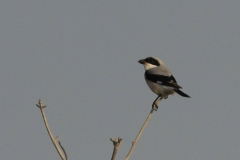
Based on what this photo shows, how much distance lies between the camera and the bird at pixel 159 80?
6.48 metres

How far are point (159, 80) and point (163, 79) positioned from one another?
7cm

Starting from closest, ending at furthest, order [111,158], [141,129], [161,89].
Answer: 1. [111,158]
2. [141,129]
3. [161,89]

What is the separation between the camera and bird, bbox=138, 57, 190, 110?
648 centimetres

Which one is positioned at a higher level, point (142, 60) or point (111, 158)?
point (142, 60)

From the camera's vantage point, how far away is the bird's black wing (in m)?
6.54

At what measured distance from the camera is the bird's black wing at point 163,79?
6545 millimetres

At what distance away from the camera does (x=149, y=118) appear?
13.0 feet

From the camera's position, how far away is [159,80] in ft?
22.2

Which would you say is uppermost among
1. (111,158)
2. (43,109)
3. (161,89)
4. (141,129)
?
(161,89)

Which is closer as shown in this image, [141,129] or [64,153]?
[64,153]

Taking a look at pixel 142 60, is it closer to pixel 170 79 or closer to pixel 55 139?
pixel 170 79

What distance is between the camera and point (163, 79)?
22.2 feet

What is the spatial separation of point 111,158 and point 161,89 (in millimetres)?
3849

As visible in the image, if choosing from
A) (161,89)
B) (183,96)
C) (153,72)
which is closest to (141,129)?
(183,96)
